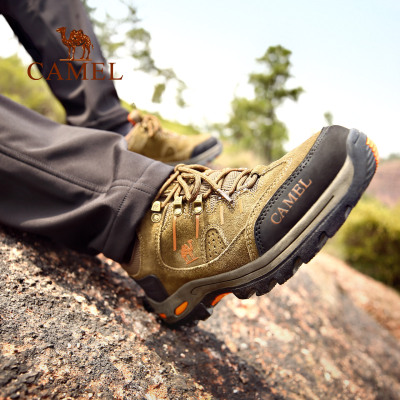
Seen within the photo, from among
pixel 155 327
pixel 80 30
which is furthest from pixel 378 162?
pixel 80 30

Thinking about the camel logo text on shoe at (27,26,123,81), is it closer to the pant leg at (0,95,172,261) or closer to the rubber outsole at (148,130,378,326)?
the pant leg at (0,95,172,261)

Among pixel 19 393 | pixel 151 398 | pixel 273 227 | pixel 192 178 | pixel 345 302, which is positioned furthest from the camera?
pixel 345 302

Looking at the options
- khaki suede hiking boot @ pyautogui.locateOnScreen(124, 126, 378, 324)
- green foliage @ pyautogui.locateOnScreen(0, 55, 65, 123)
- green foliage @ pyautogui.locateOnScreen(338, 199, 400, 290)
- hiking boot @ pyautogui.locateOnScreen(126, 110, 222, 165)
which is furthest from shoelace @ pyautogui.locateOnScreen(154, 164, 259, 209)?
green foliage @ pyautogui.locateOnScreen(338, 199, 400, 290)

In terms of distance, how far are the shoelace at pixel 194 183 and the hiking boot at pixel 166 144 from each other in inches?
22.6

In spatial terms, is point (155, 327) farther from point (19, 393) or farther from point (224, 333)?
point (19, 393)

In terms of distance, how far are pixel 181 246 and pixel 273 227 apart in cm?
30

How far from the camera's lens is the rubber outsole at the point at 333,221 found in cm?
85

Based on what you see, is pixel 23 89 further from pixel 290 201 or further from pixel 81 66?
Result: pixel 290 201

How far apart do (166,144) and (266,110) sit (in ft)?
48.9

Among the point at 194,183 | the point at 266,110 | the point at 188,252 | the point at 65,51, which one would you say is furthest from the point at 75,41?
the point at 266,110

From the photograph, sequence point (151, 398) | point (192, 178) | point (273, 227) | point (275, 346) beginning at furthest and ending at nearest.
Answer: point (275, 346) < point (192, 178) < point (273, 227) < point (151, 398)

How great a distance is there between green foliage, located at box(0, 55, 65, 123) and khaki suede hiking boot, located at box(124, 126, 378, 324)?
3357 mm

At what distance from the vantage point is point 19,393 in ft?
2.04

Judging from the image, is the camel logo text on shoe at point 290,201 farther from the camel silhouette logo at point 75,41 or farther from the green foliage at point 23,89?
the green foliage at point 23,89
